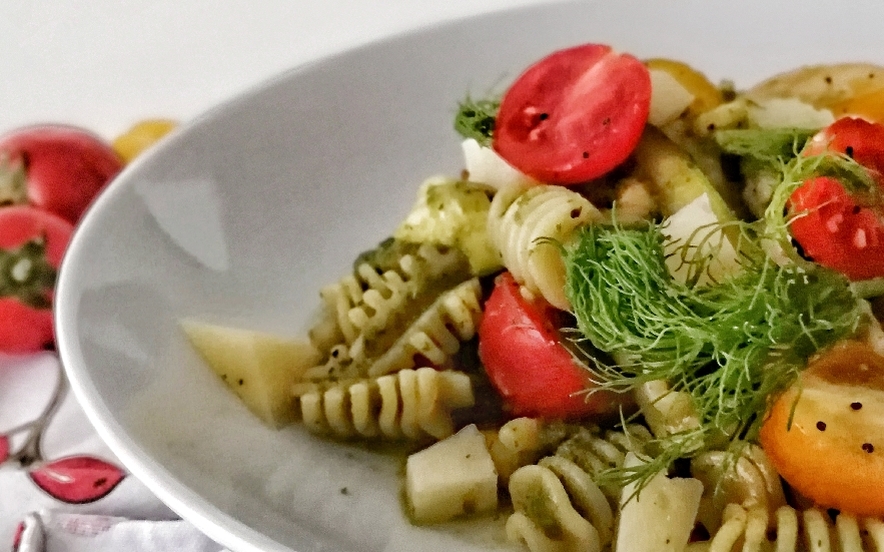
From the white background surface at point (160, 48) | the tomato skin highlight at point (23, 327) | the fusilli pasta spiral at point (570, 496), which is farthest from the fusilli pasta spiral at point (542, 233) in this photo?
the white background surface at point (160, 48)

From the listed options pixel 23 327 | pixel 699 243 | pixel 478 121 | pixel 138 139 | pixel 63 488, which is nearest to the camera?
pixel 699 243

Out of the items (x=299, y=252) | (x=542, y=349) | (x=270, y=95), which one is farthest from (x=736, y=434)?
(x=270, y=95)

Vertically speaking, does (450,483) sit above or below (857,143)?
below

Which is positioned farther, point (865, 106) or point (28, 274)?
point (28, 274)

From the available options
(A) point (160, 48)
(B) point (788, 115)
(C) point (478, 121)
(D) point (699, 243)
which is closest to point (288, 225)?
(C) point (478, 121)

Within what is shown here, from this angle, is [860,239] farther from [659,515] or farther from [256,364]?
[256,364]

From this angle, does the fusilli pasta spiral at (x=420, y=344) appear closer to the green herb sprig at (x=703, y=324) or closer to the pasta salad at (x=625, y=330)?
the pasta salad at (x=625, y=330)

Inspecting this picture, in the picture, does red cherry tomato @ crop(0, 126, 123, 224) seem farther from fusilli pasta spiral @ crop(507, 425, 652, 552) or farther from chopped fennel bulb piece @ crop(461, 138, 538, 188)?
fusilli pasta spiral @ crop(507, 425, 652, 552)

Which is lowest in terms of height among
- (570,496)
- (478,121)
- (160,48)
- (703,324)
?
(570,496)
